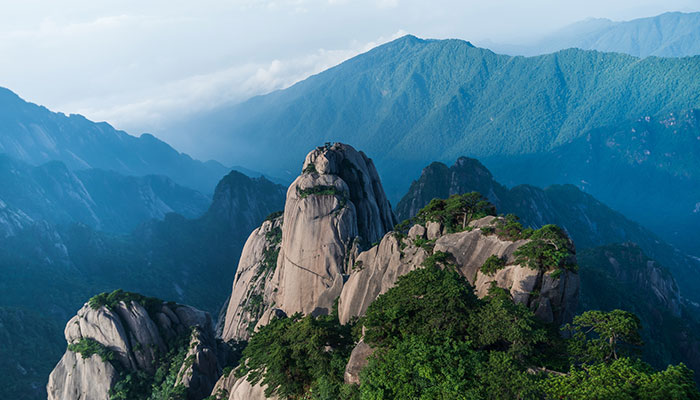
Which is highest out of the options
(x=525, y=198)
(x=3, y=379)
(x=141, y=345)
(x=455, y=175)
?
(x=455, y=175)

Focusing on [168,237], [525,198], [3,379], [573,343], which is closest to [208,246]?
[168,237]

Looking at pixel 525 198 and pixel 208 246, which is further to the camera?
pixel 208 246

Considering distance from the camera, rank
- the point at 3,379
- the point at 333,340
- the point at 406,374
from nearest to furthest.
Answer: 1. the point at 406,374
2. the point at 333,340
3. the point at 3,379

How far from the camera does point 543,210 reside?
142875mm

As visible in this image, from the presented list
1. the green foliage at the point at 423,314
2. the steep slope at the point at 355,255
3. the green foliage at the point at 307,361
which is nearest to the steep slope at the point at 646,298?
the steep slope at the point at 355,255

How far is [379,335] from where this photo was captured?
23.5m

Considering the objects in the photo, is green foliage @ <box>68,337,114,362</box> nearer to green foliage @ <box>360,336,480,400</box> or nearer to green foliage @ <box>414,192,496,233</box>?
green foliage @ <box>360,336,480,400</box>

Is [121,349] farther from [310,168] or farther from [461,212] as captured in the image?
[461,212]

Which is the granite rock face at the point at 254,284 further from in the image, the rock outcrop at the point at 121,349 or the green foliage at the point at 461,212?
the green foliage at the point at 461,212

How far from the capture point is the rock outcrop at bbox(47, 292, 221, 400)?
42.9 metres

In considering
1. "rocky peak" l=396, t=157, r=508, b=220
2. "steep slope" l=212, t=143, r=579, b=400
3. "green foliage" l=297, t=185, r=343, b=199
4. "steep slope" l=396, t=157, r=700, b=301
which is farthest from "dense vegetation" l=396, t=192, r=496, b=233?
"rocky peak" l=396, t=157, r=508, b=220

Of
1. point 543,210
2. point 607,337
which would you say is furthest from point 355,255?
point 543,210

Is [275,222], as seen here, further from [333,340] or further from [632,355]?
[632,355]

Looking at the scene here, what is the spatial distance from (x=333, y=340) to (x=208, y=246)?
439 feet
